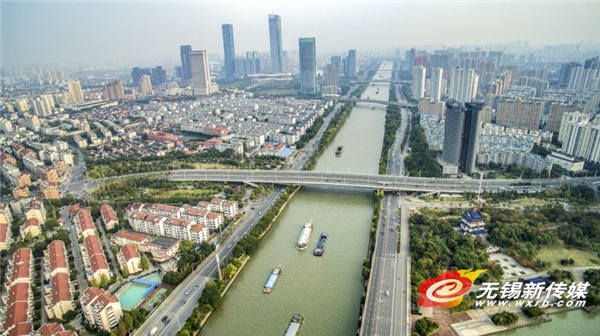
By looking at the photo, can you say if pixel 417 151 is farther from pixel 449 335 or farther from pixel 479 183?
pixel 449 335

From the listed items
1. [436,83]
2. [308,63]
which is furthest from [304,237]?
[308,63]

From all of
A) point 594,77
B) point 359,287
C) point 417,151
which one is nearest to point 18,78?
point 417,151

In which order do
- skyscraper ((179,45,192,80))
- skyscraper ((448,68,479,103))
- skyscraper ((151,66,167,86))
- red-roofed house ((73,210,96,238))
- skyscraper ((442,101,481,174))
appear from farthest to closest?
1. skyscraper ((179,45,192,80))
2. skyscraper ((151,66,167,86))
3. skyscraper ((448,68,479,103))
4. skyscraper ((442,101,481,174))
5. red-roofed house ((73,210,96,238))

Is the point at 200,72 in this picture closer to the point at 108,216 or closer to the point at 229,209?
the point at 108,216

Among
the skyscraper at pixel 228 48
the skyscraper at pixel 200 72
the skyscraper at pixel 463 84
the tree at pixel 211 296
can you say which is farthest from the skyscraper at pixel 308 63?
the tree at pixel 211 296

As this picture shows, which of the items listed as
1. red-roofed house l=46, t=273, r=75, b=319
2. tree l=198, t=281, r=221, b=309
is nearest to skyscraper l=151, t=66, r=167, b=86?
red-roofed house l=46, t=273, r=75, b=319

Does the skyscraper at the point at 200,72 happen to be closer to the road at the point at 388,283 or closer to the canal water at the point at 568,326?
the road at the point at 388,283

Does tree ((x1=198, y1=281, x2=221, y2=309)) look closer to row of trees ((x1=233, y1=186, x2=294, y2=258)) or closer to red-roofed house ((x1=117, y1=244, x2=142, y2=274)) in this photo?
row of trees ((x1=233, y1=186, x2=294, y2=258))
